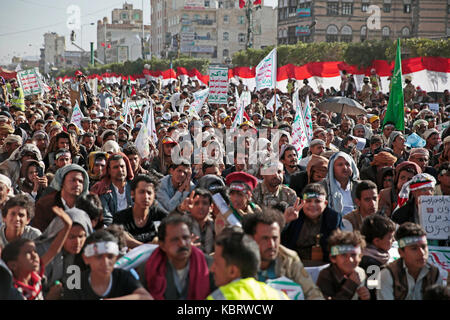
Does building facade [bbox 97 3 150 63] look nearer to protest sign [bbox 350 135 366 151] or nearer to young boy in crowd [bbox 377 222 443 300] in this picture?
protest sign [bbox 350 135 366 151]

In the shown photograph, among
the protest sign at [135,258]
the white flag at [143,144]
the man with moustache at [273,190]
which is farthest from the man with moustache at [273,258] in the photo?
the white flag at [143,144]

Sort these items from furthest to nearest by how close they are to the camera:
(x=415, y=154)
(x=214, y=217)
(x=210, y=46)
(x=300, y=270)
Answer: (x=210, y=46), (x=415, y=154), (x=214, y=217), (x=300, y=270)

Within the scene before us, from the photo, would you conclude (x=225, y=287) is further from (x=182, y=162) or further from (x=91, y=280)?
(x=182, y=162)

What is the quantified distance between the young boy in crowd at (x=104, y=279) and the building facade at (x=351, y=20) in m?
60.6

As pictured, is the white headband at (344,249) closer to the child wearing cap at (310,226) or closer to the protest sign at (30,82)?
the child wearing cap at (310,226)

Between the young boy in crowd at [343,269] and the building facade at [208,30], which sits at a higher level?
the building facade at [208,30]

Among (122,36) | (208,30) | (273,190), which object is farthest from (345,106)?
(122,36)

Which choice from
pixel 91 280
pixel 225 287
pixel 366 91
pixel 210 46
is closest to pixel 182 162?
pixel 91 280

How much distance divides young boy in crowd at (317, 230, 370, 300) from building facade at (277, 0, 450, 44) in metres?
59.9

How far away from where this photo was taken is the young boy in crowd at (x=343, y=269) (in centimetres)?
435

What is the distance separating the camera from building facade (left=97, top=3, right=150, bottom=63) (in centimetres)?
12431

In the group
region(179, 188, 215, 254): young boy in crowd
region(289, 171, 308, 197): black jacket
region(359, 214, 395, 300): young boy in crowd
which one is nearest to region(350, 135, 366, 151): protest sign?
region(289, 171, 308, 197): black jacket

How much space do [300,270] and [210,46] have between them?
101506 millimetres

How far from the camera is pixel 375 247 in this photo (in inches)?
195
